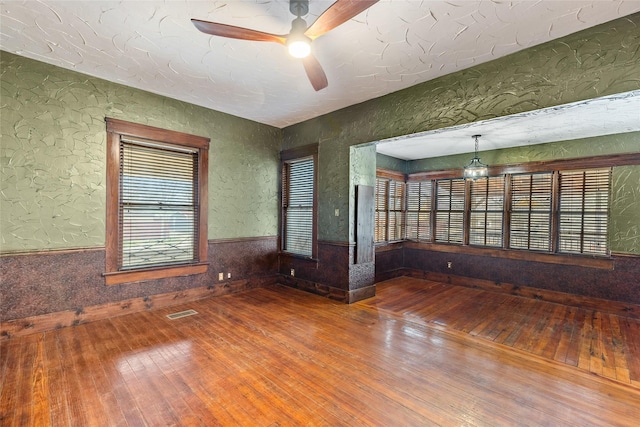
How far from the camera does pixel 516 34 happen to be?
8.61 ft

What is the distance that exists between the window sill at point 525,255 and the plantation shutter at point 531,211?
154 mm

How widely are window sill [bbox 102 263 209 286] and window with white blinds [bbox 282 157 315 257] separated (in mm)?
1662

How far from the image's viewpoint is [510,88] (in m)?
2.95

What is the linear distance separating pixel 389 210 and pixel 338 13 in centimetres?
506

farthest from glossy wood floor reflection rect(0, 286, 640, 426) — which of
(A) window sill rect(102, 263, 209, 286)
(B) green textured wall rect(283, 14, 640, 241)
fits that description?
(B) green textured wall rect(283, 14, 640, 241)

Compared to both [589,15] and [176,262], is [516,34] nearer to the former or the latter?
[589,15]

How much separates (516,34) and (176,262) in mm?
5011

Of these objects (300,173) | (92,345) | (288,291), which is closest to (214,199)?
(300,173)

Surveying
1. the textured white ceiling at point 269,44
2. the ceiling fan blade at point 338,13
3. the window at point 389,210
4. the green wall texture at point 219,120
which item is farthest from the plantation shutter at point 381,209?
the ceiling fan blade at point 338,13

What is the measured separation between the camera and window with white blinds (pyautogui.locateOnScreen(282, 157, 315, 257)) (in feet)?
17.4

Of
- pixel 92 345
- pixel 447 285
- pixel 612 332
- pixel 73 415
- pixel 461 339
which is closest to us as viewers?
pixel 73 415

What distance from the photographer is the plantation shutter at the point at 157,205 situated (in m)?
3.95

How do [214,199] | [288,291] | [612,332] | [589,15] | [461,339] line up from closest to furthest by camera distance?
[589,15], [461,339], [612,332], [214,199], [288,291]

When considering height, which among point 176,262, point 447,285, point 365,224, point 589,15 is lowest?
point 447,285
